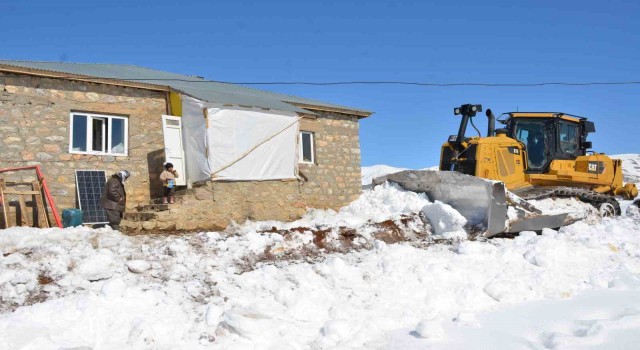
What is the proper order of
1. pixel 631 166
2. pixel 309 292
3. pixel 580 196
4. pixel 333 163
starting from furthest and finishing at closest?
1. pixel 631 166
2. pixel 333 163
3. pixel 580 196
4. pixel 309 292

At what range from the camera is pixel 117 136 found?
11.4 metres

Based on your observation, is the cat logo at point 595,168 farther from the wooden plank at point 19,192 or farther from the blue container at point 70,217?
the wooden plank at point 19,192

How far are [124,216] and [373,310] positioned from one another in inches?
259

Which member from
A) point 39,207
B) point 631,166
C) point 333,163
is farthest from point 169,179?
point 631,166

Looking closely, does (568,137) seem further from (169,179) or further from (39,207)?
(39,207)

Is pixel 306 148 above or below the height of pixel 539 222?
above

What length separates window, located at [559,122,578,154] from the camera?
12.8 meters

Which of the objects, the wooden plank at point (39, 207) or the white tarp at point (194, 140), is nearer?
the wooden plank at point (39, 207)

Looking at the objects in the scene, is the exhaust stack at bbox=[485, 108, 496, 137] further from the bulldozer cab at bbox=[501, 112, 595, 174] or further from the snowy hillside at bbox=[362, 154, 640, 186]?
the snowy hillside at bbox=[362, 154, 640, 186]

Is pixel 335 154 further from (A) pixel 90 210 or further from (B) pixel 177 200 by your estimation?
(A) pixel 90 210

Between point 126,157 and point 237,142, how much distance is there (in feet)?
8.23

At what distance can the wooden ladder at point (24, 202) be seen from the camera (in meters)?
9.56

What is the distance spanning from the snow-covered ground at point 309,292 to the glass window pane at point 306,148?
5444mm

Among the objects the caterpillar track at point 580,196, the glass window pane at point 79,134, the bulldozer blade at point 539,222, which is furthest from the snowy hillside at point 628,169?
the glass window pane at point 79,134
